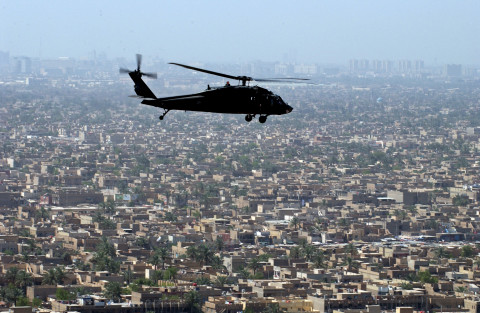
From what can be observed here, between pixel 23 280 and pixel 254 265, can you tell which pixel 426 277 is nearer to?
pixel 254 265

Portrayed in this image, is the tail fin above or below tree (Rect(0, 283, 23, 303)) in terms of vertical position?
above

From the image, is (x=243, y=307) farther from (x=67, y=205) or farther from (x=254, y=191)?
(x=254, y=191)

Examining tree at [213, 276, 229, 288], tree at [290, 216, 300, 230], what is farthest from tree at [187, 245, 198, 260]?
tree at [290, 216, 300, 230]

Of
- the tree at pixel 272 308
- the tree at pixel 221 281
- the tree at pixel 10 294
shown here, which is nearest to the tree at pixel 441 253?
the tree at pixel 221 281

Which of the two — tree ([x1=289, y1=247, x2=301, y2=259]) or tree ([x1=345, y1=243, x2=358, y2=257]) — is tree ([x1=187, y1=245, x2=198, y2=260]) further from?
tree ([x1=345, y1=243, x2=358, y2=257])

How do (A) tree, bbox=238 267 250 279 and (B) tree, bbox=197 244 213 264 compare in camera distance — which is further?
(B) tree, bbox=197 244 213 264

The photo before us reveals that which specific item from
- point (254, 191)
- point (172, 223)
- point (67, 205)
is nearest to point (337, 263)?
point (172, 223)

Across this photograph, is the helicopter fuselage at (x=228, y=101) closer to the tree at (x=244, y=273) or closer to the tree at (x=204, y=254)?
the tree at (x=244, y=273)

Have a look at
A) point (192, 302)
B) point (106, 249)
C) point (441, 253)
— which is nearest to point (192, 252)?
point (106, 249)
